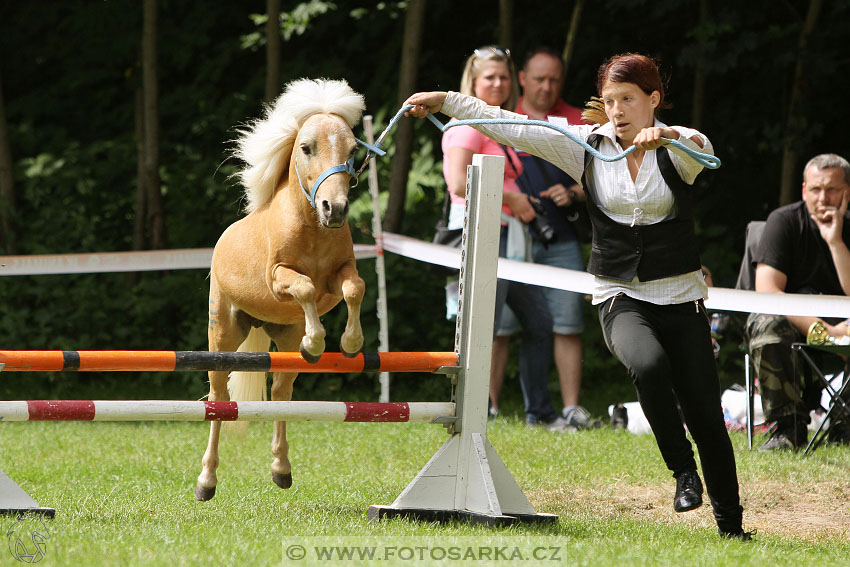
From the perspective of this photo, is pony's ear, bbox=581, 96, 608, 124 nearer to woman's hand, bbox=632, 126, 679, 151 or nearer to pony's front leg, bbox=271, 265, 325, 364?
woman's hand, bbox=632, 126, 679, 151

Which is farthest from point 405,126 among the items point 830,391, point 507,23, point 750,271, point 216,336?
point 216,336

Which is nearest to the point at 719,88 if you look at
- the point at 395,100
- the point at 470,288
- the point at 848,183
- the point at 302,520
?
the point at 395,100

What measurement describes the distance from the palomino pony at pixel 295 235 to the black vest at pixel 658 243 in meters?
0.94

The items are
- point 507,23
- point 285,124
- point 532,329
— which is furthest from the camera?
point 507,23

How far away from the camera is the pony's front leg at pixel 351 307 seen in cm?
389

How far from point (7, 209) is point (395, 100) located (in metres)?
3.64

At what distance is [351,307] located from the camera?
3.90 m

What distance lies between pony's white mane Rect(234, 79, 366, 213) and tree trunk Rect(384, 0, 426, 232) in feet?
14.5

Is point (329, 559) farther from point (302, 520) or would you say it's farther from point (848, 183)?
point (848, 183)

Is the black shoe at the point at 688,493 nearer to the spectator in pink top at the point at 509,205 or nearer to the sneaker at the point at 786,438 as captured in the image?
the sneaker at the point at 786,438

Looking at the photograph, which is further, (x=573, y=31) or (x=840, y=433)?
(x=573, y=31)

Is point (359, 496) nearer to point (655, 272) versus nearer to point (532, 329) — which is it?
point (655, 272)

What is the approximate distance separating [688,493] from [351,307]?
1.38 meters

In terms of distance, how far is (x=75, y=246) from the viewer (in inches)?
386
